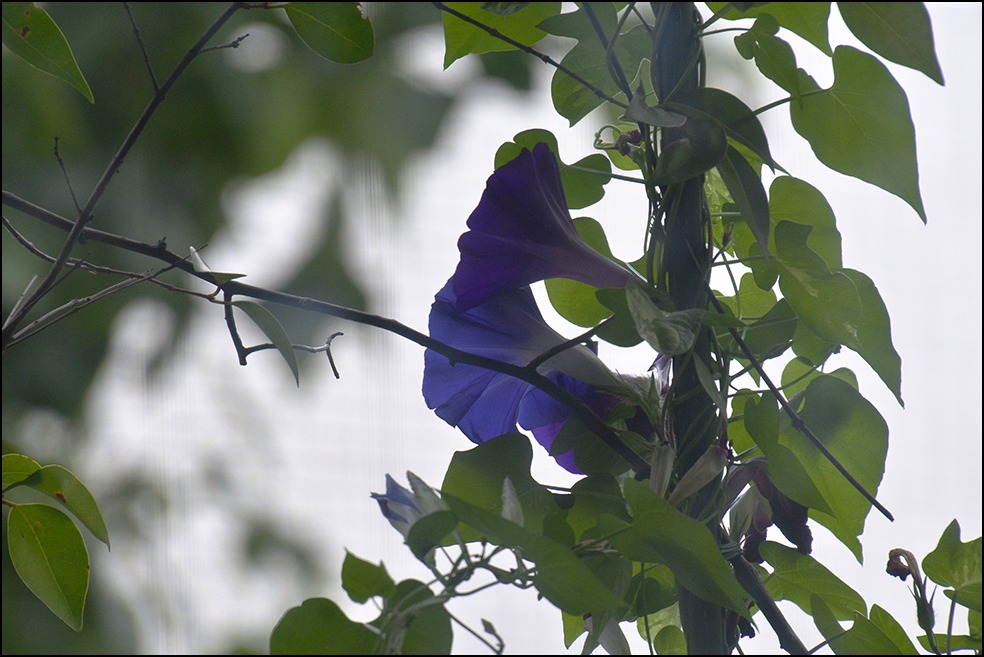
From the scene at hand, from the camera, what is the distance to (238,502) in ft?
6.27

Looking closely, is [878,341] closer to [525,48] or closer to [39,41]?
[525,48]

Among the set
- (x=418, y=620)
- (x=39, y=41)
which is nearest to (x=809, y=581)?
(x=418, y=620)

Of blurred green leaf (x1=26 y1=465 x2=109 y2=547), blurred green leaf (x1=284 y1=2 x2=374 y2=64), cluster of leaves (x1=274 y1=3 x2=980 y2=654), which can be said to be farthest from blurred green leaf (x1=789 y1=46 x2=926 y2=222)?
blurred green leaf (x1=26 y1=465 x2=109 y2=547)

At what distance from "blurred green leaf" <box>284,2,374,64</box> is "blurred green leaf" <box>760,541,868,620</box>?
0.17 m

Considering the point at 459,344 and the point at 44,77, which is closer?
the point at 459,344

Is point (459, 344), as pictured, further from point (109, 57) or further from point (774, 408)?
point (109, 57)

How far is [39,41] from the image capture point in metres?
0.23

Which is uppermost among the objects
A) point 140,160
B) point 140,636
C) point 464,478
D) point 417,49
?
point 417,49

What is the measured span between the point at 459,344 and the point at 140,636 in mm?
1570

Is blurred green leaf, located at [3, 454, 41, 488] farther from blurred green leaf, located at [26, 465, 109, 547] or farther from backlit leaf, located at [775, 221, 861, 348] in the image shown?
backlit leaf, located at [775, 221, 861, 348]

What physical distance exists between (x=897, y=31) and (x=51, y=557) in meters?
0.25

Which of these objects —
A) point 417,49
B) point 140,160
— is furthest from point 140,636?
point 417,49

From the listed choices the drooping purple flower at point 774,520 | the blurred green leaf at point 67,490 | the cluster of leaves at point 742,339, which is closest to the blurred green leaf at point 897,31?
the cluster of leaves at point 742,339

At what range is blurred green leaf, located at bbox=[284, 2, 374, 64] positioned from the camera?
0.76 feet
